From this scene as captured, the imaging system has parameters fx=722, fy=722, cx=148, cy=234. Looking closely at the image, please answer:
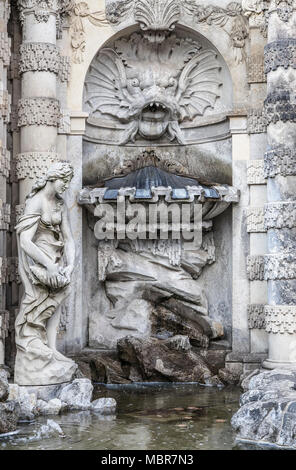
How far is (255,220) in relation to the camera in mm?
9969

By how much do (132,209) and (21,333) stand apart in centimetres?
256

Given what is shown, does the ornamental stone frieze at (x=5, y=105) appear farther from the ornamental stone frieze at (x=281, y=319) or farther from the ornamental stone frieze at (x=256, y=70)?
the ornamental stone frieze at (x=281, y=319)

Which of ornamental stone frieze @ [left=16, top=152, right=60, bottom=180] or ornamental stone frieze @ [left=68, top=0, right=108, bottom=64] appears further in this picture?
ornamental stone frieze @ [left=68, top=0, right=108, bottom=64]

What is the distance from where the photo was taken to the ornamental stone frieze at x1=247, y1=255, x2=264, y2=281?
990cm

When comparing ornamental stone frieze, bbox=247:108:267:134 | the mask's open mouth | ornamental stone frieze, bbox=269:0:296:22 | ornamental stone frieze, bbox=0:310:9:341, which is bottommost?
ornamental stone frieze, bbox=0:310:9:341

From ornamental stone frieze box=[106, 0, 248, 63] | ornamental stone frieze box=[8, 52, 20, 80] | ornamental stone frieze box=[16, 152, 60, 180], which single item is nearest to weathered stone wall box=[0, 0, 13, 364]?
ornamental stone frieze box=[16, 152, 60, 180]

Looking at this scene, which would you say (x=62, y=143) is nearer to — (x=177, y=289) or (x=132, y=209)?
(x=132, y=209)

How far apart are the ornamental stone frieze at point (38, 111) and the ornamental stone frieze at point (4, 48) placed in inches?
23.6

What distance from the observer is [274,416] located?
6.36 m

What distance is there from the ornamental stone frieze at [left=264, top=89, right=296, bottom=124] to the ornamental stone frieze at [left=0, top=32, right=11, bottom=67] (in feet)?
11.4

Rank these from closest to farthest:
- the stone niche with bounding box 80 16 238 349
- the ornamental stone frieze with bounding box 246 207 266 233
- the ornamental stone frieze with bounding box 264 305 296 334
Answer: the ornamental stone frieze with bounding box 264 305 296 334
the ornamental stone frieze with bounding box 246 207 266 233
the stone niche with bounding box 80 16 238 349

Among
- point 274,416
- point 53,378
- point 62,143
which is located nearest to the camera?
point 274,416

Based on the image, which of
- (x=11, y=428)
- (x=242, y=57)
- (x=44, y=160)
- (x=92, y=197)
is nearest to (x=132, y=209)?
(x=92, y=197)

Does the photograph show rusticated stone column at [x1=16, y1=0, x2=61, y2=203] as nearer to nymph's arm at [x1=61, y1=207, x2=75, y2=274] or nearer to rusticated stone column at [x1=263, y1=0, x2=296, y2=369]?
nymph's arm at [x1=61, y1=207, x2=75, y2=274]
